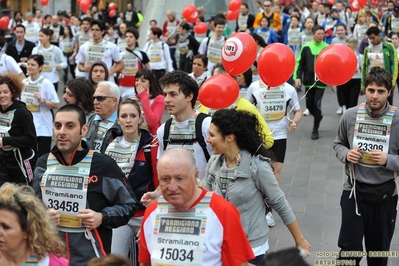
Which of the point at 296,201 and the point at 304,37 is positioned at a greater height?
the point at 304,37

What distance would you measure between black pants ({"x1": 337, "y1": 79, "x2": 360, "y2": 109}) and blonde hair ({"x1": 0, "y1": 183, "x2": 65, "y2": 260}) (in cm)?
1090

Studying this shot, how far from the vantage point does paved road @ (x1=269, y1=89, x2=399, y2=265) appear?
8.38m

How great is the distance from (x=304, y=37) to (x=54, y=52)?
21.0 ft

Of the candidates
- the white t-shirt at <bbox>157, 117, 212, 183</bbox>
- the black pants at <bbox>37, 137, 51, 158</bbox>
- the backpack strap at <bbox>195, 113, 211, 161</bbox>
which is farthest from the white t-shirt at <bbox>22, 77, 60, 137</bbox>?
the backpack strap at <bbox>195, 113, 211, 161</bbox>

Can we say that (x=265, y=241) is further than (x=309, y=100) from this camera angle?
No

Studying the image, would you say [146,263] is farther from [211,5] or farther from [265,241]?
[211,5]

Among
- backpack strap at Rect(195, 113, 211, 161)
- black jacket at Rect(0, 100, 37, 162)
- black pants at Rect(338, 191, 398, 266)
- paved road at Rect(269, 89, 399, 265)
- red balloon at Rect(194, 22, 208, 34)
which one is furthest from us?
red balloon at Rect(194, 22, 208, 34)

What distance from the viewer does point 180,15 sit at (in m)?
22.6

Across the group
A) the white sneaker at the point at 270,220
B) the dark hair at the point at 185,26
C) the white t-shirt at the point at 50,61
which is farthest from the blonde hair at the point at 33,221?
the dark hair at the point at 185,26

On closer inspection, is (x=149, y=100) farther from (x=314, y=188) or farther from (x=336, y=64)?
(x=314, y=188)

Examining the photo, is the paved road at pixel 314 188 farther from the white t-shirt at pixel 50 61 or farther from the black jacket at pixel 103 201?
the white t-shirt at pixel 50 61

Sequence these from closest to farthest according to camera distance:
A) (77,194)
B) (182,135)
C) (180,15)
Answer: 1. (77,194)
2. (182,135)
3. (180,15)

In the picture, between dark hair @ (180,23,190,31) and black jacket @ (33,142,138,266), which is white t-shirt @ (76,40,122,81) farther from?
black jacket @ (33,142,138,266)

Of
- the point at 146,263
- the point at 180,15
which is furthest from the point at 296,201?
the point at 180,15
